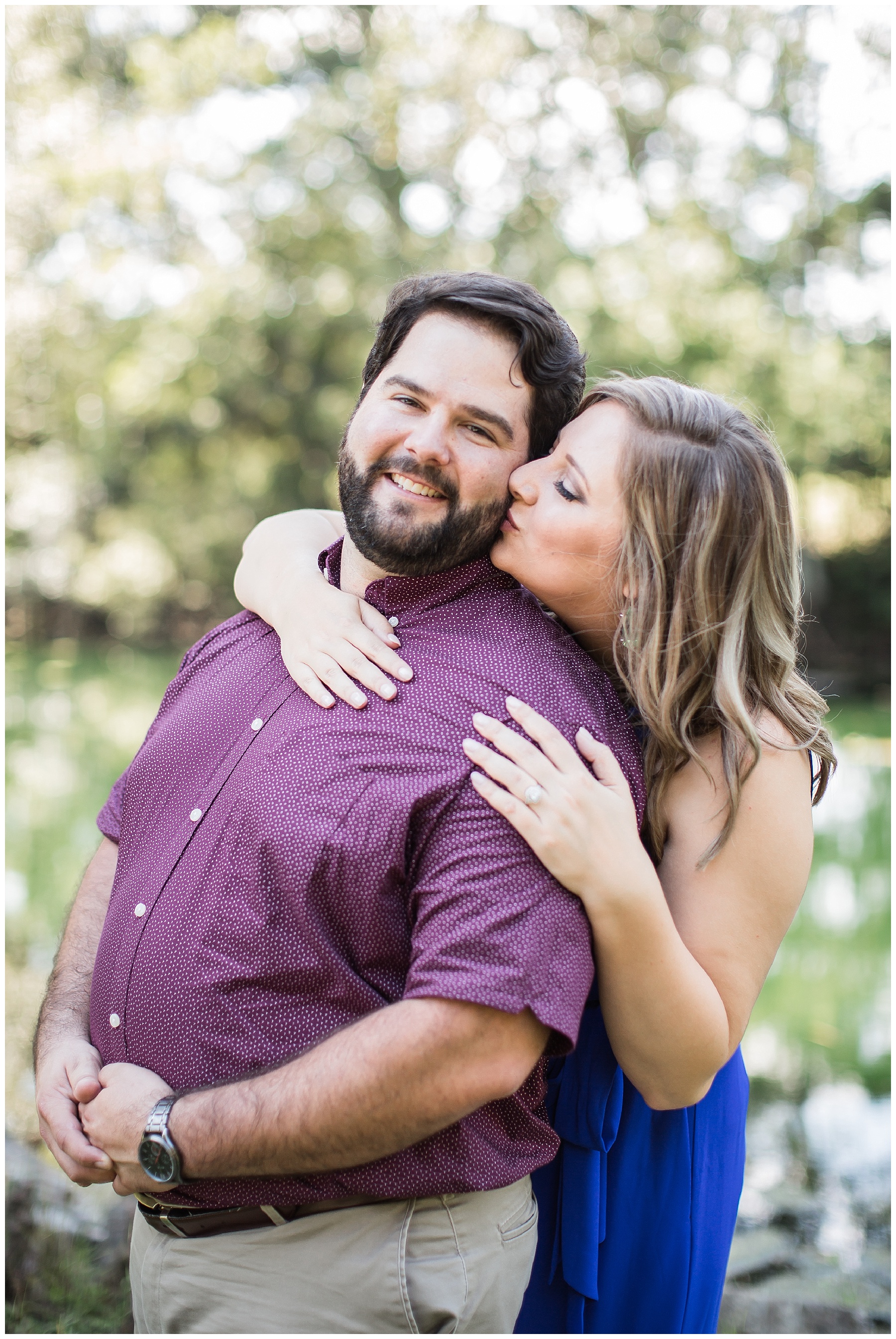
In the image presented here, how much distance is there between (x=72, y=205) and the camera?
1703 centimetres

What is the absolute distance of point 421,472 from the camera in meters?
2.23

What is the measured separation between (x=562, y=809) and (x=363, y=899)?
37 centimetres

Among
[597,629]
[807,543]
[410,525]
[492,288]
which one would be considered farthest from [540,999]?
[807,543]

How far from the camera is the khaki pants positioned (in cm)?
183

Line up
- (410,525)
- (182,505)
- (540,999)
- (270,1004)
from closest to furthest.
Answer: (540,999) < (270,1004) < (410,525) < (182,505)

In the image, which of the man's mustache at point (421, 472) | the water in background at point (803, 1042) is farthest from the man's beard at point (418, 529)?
the water in background at point (803, 1042)

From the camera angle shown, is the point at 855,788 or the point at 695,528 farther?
the point at 855,788

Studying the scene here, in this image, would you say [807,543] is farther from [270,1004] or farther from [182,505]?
[270,1004]

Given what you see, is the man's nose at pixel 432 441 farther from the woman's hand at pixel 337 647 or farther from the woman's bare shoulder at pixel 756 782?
the woman's bare shoulder at pixel 756 782

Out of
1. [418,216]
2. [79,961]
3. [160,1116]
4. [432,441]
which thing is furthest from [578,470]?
[418,216]

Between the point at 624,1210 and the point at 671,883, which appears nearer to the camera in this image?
the point at 671,883

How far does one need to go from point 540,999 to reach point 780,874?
0.56 meters

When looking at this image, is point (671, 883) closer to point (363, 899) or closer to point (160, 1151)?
point (363, 899)

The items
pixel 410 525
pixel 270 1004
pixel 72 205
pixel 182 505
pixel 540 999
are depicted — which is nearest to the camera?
pixel 540 999
